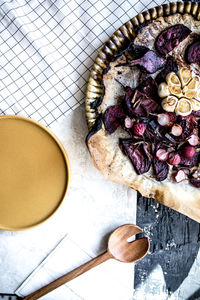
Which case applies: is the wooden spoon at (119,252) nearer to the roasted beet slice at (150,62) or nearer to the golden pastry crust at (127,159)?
the golden pastry crust at (127,159)

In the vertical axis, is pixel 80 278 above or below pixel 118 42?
below

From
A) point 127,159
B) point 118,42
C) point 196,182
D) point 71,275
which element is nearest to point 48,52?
point 118,42

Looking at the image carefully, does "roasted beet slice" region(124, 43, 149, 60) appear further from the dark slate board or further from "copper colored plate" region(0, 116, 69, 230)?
the dark slate board

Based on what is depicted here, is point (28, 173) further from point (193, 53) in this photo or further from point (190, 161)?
point (193, 53)

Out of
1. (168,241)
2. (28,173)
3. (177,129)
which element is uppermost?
(28,173)

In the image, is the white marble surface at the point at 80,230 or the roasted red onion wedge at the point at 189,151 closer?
the roasted red onion wedge at the point at 189,151

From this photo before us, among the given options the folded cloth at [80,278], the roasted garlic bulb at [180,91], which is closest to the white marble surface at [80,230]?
the folded cloth at [80,278]

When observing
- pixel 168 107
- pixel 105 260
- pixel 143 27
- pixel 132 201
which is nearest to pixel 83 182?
pixel 132 201
